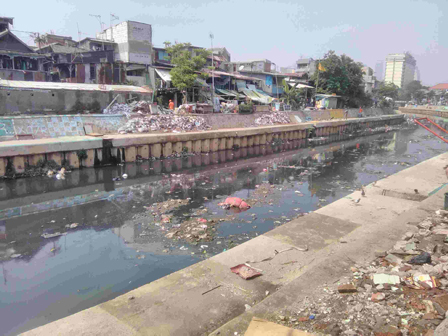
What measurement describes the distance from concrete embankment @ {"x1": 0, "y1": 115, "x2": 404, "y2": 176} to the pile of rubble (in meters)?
12.4

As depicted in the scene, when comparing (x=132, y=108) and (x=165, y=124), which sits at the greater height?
(x=132, y=108)

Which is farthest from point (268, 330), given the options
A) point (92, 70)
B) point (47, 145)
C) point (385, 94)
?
point (385, 94)

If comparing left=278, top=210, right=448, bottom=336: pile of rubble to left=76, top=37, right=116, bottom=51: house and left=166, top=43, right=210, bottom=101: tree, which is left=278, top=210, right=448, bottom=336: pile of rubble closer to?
left=166, top=43, right=210, bottom=101: tree

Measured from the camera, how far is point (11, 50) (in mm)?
22312

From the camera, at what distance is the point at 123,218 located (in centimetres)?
887

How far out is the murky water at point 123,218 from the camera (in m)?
5.63

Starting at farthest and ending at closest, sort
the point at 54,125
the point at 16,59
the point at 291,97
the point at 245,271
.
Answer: the point at 291,97 → the point at 16,59 → the point at 54,125 → the point at 245,271

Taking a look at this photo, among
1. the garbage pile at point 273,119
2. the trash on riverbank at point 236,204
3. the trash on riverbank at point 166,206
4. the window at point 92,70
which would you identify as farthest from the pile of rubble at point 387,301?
the window at point 92,70

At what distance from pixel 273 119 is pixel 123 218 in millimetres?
19428

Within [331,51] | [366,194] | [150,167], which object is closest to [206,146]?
[150,167]

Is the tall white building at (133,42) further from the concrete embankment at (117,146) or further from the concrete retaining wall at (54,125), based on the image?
the concrete embankment at (117,146)

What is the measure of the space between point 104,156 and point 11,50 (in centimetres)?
1385

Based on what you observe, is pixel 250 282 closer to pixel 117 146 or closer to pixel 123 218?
pixel 123 218

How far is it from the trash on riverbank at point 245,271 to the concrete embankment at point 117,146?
36.1 ft
